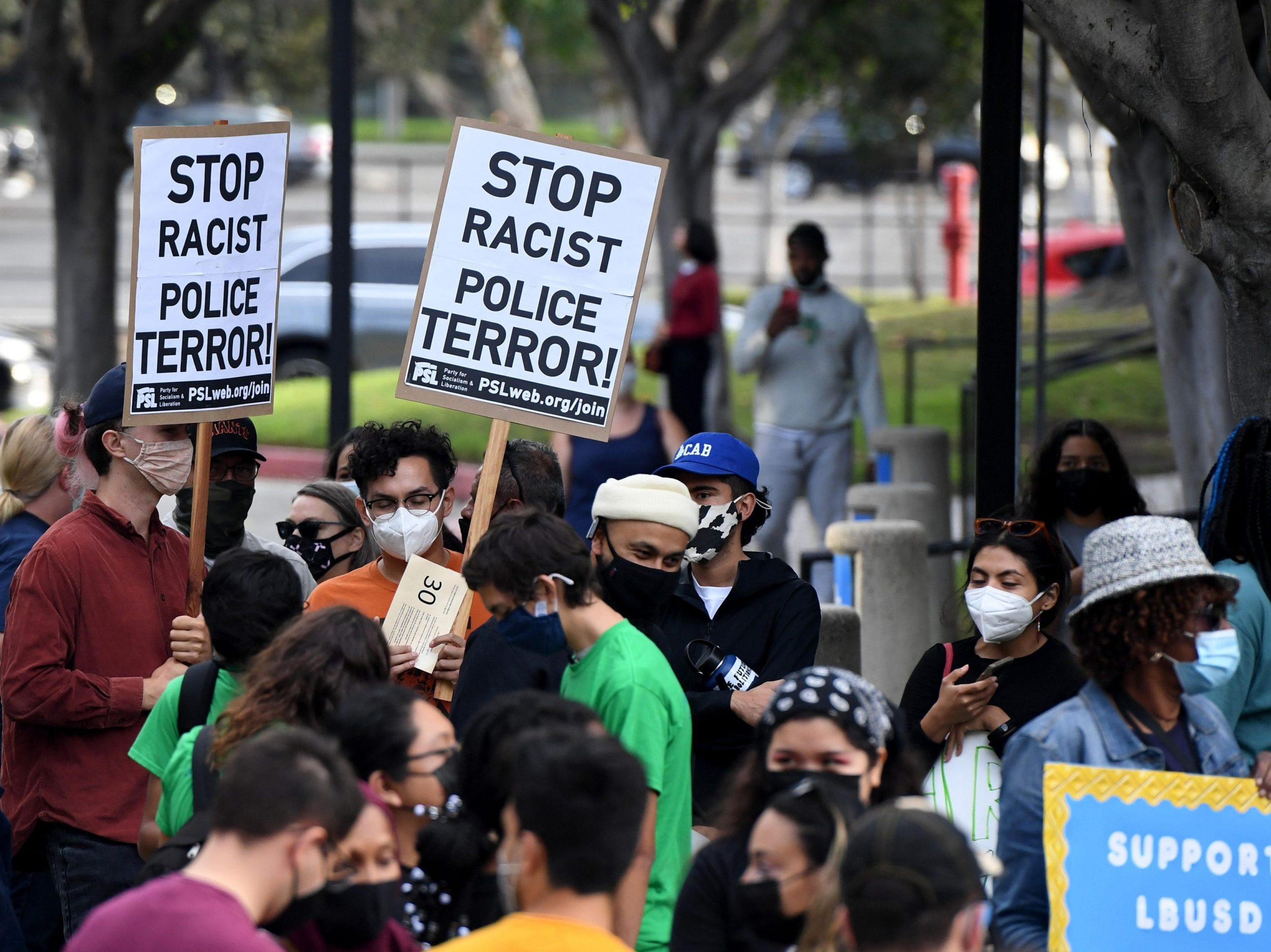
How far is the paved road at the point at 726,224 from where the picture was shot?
30.0 metres

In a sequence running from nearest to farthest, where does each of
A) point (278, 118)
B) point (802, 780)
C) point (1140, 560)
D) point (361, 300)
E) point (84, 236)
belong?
point (802, 780) < point (1140, 560) < point (84, 236) < point (361, 300) < point (278, 118)

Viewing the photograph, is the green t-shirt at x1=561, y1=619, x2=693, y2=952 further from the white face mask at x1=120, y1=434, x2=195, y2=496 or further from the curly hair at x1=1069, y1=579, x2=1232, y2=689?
the white face mask at x1=120, y1=434, x2=195, y2=496

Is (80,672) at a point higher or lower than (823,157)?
lower

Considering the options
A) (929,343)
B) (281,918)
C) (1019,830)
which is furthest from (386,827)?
(929,343)

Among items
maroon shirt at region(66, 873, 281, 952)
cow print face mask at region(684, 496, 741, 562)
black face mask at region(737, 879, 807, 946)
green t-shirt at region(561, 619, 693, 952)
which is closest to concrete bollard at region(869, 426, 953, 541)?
cow print face mask at region(684, 496, 741, 562)

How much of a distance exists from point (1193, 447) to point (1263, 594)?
185 inches

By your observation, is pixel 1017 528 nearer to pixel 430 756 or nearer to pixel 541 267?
pixel 541 267

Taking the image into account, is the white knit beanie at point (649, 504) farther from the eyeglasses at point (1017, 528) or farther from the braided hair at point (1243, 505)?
the braided hair at point (1243, 505)

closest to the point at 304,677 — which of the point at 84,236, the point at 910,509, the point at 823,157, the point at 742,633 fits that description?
the point at 742,633

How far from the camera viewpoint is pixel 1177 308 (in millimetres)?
8805

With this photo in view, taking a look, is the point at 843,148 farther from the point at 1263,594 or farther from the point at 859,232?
the point at 1263,594

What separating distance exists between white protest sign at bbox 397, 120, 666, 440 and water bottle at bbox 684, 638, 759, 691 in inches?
30.4

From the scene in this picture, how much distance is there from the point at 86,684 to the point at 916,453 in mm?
7917

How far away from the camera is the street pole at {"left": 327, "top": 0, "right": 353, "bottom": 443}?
934 centimetres
